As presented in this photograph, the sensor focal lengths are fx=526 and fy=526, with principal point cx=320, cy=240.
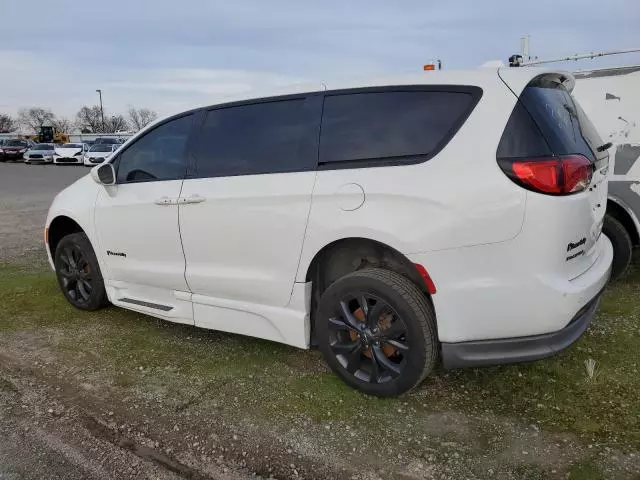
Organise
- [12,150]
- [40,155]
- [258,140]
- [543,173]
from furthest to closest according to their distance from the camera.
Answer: [12,150] → [40,155] → [258,140] → [543,173]

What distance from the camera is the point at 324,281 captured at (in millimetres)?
3338

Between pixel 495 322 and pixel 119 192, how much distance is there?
2.97 metres

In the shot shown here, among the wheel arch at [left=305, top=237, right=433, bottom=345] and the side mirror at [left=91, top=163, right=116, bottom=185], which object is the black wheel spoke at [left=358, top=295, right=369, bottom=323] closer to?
the wheel arch at [left=305, top=237, right=433, bottom=345]

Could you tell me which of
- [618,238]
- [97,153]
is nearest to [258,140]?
[618,238]

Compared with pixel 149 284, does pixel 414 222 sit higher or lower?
higher

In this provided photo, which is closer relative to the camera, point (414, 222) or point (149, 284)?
point (414, 222)

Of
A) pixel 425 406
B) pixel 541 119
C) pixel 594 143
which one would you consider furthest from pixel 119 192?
pixel 594 143

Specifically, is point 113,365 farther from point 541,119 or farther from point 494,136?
point 541,119

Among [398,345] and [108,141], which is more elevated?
[108,141]

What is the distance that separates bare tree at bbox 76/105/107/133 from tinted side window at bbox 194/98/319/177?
10549cm

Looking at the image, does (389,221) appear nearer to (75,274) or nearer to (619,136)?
(619,136)

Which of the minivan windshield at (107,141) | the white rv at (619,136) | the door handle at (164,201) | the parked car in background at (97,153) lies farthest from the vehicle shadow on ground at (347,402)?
the minivan windshield at (107,141)

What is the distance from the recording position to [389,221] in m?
2.80

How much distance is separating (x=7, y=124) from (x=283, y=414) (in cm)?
11958
